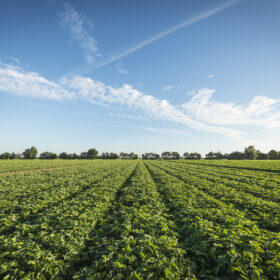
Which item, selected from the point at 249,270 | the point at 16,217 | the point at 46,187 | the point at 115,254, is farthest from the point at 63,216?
the point at 46,187

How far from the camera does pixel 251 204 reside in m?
10.3

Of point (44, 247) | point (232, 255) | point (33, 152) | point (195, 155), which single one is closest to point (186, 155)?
point (195, 155)

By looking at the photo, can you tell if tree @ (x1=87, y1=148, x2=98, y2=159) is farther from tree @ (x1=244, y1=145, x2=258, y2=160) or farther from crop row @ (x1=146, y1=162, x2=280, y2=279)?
crop row @ (x1=146, y1=162, x2=280, y2=279)

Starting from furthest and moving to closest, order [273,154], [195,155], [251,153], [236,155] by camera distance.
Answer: [195,155]
[236,155]
[251,153]
[273,154]

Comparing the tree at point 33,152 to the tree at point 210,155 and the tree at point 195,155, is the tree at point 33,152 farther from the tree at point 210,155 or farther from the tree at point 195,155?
the tree at point 210,155

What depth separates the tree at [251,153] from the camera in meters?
121

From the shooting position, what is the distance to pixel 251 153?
4818 inches

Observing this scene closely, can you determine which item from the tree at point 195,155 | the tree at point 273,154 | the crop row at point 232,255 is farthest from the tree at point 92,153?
the tree at point 273,154

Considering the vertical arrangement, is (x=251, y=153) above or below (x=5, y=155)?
above

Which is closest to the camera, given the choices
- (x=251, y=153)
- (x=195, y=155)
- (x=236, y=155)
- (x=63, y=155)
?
(x=251, y=153)

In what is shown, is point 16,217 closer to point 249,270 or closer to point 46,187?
point 46,187

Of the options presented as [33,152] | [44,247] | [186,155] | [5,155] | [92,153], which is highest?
[33,152]

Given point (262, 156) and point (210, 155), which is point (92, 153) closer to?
point (210, 155)

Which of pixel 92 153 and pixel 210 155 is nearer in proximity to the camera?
pixel 210 155
